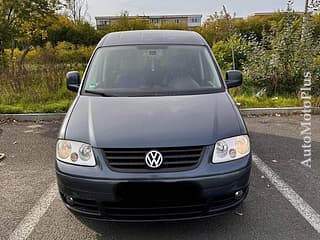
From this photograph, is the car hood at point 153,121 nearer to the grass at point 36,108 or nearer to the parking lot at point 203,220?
the parking lot at point 203,220

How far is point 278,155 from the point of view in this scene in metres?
4.98

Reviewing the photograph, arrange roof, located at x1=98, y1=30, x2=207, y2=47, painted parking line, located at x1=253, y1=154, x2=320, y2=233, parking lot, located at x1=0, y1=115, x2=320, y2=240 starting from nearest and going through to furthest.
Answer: parking lot, located at x1=0, y1=115, x2=320, y2=240 → painted parking line, located at x1=253, y1=154, x2=320, y2=233 → roof, located at x1=98, y1=30, x2=207, y2=47

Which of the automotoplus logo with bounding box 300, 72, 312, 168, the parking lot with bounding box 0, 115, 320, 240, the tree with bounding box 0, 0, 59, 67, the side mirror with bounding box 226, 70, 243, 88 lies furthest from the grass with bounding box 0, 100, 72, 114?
the tree with bounding box 0, 0, 59, 67

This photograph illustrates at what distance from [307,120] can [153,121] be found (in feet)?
16.9

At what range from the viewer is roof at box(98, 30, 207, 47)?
4.29 metres

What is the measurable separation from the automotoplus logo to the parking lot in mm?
84

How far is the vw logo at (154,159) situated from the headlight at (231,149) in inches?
16.3

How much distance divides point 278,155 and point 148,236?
8.92 ft

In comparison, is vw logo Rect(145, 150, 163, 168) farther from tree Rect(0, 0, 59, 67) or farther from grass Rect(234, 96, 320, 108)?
tree Rect(0, 0, 59, 67)

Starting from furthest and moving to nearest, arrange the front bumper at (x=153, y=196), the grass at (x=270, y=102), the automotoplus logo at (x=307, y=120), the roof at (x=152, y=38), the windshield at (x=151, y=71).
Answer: the grass at (x=270, y=102) → the automotoplus logo at (x=307, y=120) → the roof at (x=152, y=38) → the windshield at (x=151, y=71) → the front bumper at (x=153, y=196)

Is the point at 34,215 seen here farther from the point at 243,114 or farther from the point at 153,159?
the point at 243,114

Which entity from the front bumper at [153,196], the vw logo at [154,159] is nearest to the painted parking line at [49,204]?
the front bumper at [153,196]

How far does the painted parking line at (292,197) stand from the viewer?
A: 3205mm

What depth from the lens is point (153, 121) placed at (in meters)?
2.91
